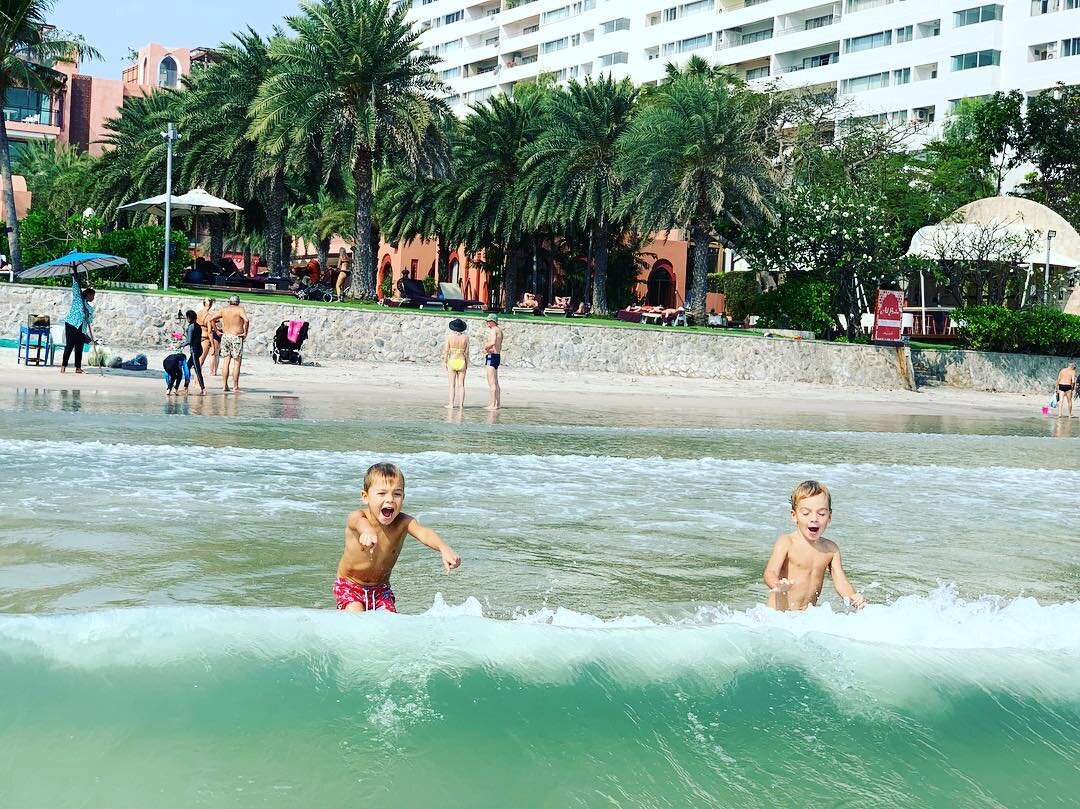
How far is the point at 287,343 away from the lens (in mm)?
25594

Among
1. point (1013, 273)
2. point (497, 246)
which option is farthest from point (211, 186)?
point (1013, 273)

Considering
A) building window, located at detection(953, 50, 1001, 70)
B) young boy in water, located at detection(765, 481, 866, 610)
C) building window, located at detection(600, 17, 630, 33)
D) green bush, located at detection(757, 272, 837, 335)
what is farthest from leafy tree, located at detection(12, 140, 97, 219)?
young boy in water, located at detection(765, 481, 866, 610)

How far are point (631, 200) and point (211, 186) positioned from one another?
1506 cm

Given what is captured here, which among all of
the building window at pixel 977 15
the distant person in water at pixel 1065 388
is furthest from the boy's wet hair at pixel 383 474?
the building window at pixel 977 15

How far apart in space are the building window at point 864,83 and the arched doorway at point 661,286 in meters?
22.2

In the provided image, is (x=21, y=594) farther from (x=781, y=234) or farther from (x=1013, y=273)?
(x=1013, y=273)

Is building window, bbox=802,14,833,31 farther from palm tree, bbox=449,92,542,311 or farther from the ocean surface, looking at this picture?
the ocean surface

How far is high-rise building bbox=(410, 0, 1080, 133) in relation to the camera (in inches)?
2387

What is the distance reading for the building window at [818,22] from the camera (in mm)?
70625

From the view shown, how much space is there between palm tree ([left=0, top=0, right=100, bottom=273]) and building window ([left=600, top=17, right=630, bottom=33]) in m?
49.6

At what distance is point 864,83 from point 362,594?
6832 cm

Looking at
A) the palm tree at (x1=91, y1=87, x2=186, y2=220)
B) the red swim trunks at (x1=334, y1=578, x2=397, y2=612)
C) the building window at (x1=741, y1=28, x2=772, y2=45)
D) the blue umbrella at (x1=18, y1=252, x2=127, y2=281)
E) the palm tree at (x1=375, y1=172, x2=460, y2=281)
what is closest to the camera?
the red swim trunks at (x1=334, y1=578, x2=397, y2=612)

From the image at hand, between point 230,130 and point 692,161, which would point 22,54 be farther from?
point 692,161

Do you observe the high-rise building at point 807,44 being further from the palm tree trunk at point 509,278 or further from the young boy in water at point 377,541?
the young boy in water at point 377,541
